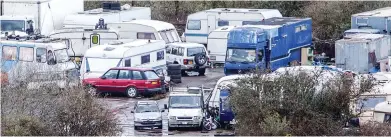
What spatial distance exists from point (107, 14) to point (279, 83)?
17696mm

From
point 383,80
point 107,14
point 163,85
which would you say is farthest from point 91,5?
point 383,80

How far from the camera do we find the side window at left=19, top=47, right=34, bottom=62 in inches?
1359

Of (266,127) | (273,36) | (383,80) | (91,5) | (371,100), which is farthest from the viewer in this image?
(91,5)

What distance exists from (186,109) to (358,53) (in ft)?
29.5

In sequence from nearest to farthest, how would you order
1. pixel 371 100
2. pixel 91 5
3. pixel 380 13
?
pixel 371 100 → pixel 380 13 → pixel 91 5

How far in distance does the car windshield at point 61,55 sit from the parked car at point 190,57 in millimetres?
4325

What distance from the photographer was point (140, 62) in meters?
35.1

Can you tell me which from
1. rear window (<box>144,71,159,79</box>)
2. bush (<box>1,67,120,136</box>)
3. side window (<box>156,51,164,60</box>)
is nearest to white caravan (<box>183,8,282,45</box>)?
side window (<box>156,51,164,60</box>)

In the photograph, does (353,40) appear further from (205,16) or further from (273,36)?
(205,16)

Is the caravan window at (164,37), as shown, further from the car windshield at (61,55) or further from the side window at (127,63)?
the car windshield at (61,55)

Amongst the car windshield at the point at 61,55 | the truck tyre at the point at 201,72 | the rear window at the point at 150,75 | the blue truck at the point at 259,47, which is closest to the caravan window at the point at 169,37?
the truck tyre at the point at 201,72

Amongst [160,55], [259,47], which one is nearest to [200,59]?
[160,55]

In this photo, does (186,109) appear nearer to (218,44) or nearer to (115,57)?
(115,57)

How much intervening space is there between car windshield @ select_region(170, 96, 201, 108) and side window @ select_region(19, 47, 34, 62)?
24.5ft
